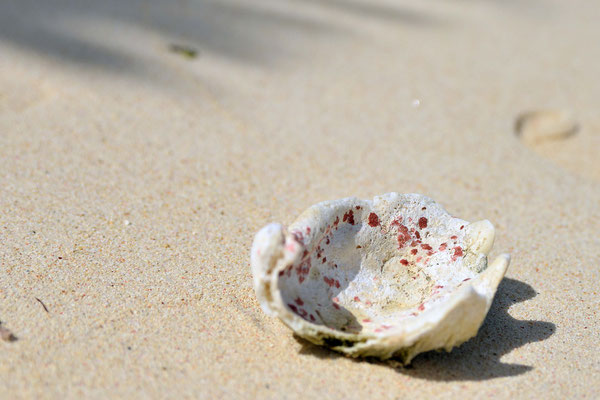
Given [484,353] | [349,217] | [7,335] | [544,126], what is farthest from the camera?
[544,126]

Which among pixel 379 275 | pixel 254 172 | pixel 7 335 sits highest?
pixel 379 275

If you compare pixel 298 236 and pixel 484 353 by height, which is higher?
pixel 298 236

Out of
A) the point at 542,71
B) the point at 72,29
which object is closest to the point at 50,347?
the point at 72,29

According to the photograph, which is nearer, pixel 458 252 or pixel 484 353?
pixel 484 353

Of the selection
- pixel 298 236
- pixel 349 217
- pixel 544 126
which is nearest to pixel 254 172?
pixel 349 217

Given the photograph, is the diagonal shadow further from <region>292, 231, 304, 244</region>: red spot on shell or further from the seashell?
<region>292, 231, 304, 244</region>: red spot on shell

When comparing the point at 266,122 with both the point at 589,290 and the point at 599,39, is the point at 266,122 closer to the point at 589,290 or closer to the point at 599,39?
the point at 589,290

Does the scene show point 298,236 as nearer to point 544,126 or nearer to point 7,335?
point 7,335
